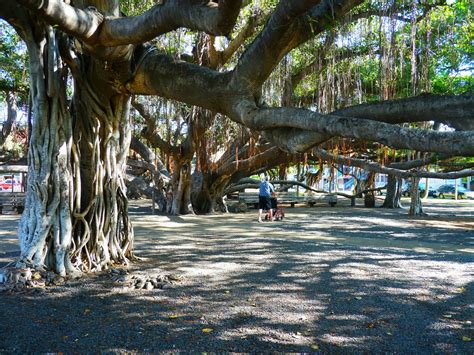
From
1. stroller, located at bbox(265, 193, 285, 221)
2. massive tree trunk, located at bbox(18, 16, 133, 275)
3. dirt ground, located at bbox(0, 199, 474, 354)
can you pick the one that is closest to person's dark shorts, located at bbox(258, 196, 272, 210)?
stroller, located at bbox(265, 193, 285, 221)

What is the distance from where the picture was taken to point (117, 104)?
627cm

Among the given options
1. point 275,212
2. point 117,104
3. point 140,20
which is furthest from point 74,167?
point 275,212

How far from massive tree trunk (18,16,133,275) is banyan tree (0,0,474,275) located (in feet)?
0.04

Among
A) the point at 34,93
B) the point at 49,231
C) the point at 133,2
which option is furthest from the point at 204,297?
the point at 133,2

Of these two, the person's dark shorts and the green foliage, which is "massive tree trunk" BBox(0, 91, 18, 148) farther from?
the person's dark shorts

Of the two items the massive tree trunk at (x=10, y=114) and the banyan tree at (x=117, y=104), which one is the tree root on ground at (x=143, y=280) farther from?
the massive tree trunk at (x=10, y=114)

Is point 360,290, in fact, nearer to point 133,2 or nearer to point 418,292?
point 418,292

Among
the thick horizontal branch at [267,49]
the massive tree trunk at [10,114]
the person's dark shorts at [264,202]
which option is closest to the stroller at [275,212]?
the person's dark shorts at [264,202]

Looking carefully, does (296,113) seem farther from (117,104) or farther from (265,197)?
(265,197)

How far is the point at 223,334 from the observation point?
3.53 m

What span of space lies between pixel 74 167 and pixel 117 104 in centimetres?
109

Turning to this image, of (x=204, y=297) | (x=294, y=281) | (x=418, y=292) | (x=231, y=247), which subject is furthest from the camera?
(x=231, y=247)

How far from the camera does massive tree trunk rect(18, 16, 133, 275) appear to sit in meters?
5.41

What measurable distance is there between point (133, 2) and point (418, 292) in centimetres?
679
